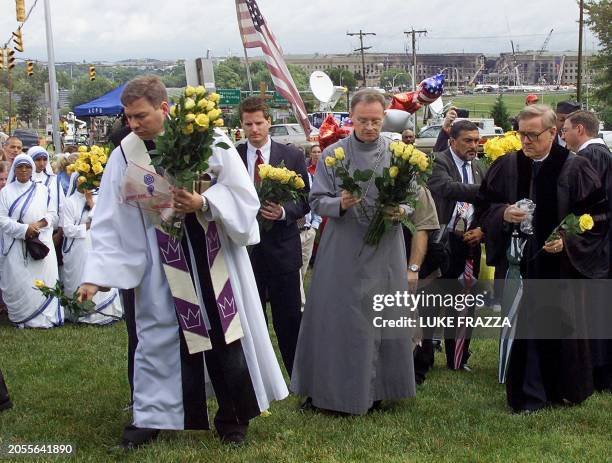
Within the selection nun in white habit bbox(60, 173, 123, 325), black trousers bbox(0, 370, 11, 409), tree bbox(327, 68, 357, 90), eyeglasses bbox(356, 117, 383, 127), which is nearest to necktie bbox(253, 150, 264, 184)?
eyeglasses bbox(356, 117, 383, 127)

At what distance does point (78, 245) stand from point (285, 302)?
189 inches

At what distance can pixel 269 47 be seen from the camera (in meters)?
13.4

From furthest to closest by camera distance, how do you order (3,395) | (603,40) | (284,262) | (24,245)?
(603,40) → (24,245) → (284,262) → (3,395)

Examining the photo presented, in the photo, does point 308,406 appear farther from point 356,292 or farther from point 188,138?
point 188,138

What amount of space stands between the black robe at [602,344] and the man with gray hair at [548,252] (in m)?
0.69

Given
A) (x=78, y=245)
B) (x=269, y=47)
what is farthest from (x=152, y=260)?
(x=269, y=47)

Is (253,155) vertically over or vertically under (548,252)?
over

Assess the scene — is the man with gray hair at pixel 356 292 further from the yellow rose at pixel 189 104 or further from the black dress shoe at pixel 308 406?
the yellow rose at pixel 189 104

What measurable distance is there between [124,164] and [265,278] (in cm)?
194

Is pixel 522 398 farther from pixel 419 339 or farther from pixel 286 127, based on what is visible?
pixel 286 127

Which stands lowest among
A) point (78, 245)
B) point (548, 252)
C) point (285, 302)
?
point (78, 245)

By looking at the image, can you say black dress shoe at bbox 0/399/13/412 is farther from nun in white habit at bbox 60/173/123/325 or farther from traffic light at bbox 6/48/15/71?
traffic light at bbox 6/48/15/71

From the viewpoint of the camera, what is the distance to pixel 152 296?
550 cm

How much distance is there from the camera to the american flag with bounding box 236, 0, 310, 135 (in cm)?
1261
